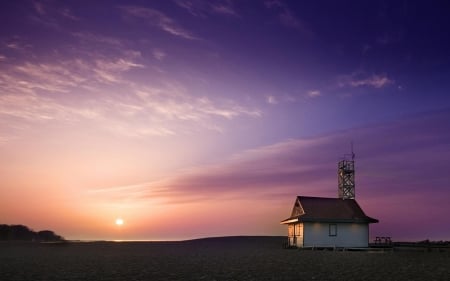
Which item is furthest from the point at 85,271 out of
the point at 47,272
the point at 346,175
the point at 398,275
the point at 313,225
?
the point at 346,175

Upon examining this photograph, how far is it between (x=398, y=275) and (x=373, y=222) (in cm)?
3362

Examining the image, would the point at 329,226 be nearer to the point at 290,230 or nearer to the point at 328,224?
the point at 328,224

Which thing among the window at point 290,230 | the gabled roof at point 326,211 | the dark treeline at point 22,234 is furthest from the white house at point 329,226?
the dark treeline at point 22,234

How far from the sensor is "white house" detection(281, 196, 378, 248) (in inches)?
2170

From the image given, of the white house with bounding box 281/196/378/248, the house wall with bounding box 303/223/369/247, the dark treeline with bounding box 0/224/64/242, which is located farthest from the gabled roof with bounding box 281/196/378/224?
the dark treeline with bounding box 0/224/64/242

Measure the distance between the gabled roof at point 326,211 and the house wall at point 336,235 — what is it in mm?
824

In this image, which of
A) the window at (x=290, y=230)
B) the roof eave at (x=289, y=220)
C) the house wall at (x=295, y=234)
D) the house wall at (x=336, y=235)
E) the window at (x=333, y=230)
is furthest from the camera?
the window at (x=290, y=230)

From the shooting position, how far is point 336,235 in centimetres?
5547

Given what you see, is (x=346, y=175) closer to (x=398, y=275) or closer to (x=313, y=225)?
(x=313, y=225)

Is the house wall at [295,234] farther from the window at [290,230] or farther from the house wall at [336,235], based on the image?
the house wall at [336,235]

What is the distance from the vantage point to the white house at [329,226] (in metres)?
55.1

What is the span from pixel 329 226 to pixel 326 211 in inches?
73.9

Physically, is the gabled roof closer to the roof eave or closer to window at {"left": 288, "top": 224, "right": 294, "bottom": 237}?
the roof eave

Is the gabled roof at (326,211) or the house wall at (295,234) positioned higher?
the gabled roof at (326,211)
